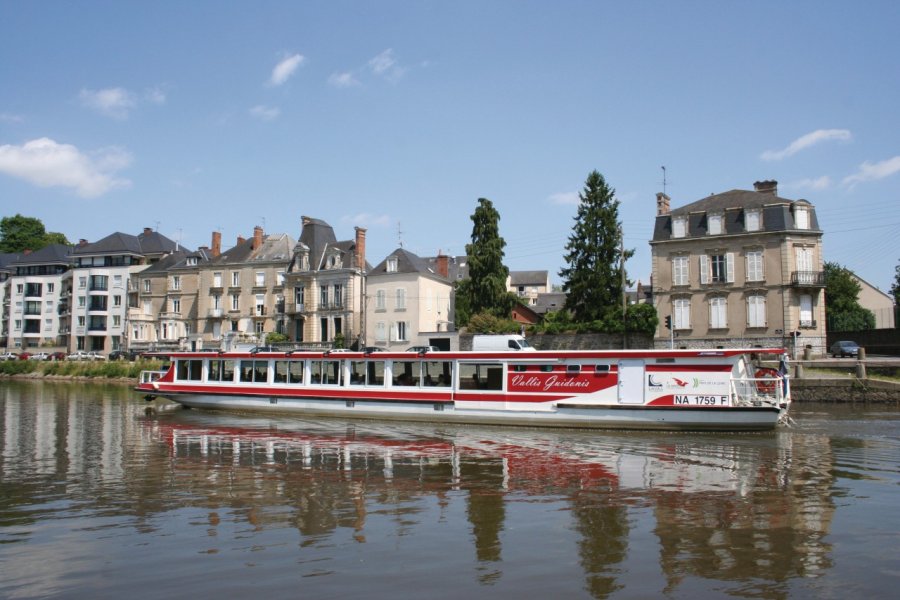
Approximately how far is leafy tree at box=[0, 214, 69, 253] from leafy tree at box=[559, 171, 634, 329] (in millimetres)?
87687

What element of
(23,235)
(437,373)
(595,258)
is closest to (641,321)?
(595,258)

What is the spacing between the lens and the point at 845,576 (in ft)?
30.0

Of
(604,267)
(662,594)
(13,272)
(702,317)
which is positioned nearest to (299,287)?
(604,267)

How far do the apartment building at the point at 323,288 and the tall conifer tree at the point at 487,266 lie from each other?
10646mm

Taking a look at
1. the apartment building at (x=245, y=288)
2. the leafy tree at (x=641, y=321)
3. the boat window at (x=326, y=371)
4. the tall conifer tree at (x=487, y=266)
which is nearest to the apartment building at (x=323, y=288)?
the apartment building at (x=245, y=288)

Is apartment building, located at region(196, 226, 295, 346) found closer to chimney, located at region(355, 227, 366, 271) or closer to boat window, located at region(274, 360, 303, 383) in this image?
chimney, located at region(355, 227, 366, 271)

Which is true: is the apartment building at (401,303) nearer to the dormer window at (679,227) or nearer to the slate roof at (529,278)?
the dormer window at (679,227)

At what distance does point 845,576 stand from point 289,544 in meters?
7.98

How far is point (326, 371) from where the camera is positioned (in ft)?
99.8

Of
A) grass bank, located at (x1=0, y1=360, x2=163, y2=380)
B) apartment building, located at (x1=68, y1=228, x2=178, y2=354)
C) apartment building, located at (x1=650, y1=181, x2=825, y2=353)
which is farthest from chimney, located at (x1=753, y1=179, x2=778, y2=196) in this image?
apartment building, located at (x1=68, y1=228, x2=178, y2=354)

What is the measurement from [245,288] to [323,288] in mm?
10325

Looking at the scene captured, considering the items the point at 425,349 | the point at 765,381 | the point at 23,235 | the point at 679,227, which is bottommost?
the point at 765,381

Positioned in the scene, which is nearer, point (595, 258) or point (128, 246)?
point (595, 258)

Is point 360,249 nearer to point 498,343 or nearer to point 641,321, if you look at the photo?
point 641,321
